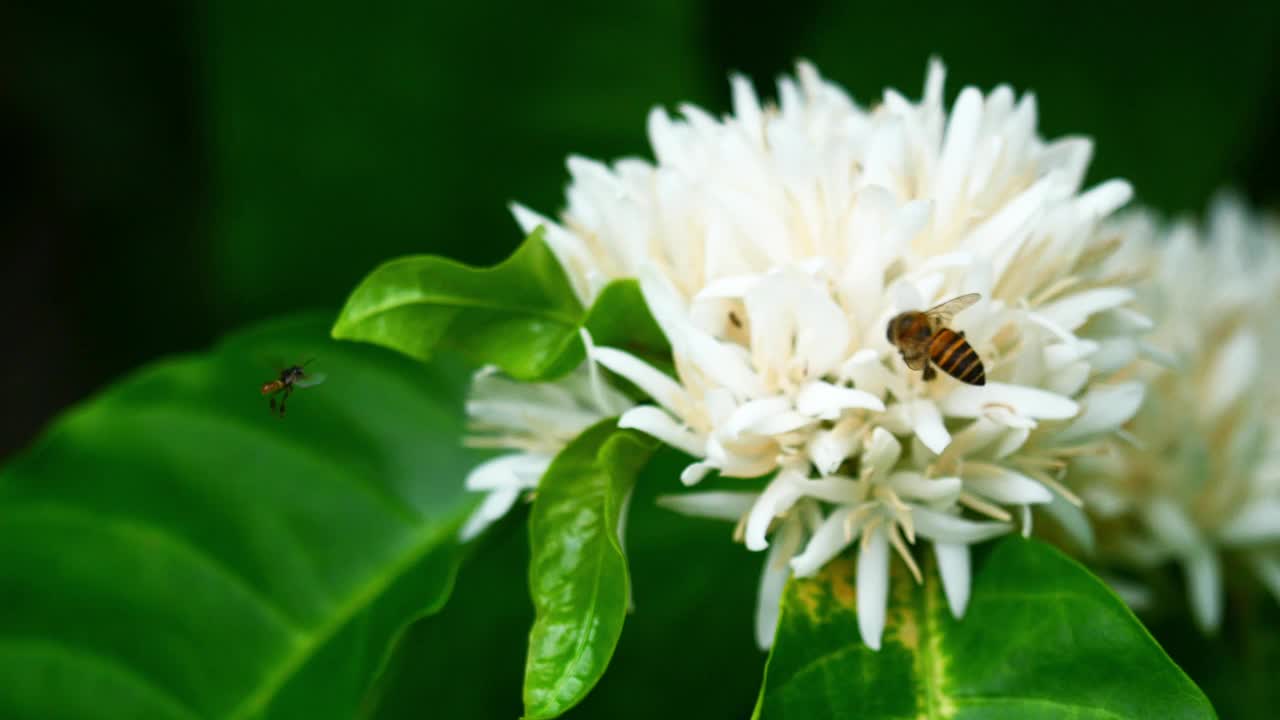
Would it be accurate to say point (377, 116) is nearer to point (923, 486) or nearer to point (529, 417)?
point (529, 417)

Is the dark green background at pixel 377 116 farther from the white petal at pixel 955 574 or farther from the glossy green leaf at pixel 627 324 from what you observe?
the glossy green leaf at pixel 627 324

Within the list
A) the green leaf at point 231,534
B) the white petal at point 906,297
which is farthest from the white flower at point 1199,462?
the green leaf at point 231,534

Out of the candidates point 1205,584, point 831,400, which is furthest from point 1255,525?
point 831,400

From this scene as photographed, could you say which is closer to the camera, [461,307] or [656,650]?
[461,307]

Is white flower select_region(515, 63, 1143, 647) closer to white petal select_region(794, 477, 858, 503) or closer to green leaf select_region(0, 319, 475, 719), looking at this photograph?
white petal select_region(794, 477, 858, 503)

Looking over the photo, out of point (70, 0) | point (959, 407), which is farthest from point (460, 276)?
point (70, 0)

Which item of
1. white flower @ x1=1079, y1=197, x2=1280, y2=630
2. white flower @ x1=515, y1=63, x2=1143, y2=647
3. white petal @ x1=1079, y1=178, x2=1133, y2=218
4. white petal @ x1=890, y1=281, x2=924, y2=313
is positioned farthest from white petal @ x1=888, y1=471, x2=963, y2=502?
white flower @ x1=1079, y1=197, x2=1280, y2=630
